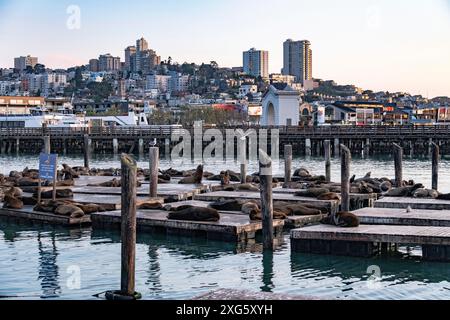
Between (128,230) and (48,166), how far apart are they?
10.1 m

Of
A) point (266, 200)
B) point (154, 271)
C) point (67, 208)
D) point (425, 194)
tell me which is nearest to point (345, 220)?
point (266, 200)

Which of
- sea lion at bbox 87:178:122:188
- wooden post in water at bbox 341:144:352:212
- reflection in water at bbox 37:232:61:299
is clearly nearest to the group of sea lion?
reflection in water at bbox 37:232:61:299

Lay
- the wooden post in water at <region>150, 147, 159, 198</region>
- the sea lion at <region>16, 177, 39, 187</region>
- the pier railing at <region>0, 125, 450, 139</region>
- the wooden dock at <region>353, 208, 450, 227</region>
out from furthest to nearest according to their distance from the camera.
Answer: the pier railing at <region>0, 125, 450, 139</region> → the sea lion at <region>16, 177, 39, 187</region> → the wooden post in water at <region>150, 147, 159, 198</region> → the wooden dock at <region>353, 208, 450, 227</region>

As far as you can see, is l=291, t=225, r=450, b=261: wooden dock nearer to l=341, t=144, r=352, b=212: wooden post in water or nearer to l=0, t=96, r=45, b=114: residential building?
l=341, t=144, r=352, b=212: wooden post in water

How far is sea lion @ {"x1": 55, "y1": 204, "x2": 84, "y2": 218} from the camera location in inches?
741

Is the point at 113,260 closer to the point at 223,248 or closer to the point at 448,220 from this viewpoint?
the point at 223,248

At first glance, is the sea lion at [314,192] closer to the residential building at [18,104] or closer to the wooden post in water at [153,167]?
the wooden post in water at [153,167]

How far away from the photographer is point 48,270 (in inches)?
542

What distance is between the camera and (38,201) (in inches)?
813

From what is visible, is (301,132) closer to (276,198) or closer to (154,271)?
(276,198)

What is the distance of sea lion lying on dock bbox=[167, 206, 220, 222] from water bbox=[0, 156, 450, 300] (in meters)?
0.58

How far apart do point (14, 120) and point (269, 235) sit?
62.9 meters

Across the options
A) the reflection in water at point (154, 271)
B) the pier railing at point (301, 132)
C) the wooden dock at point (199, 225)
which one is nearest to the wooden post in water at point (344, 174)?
the wooden dock at point (199, 225)
